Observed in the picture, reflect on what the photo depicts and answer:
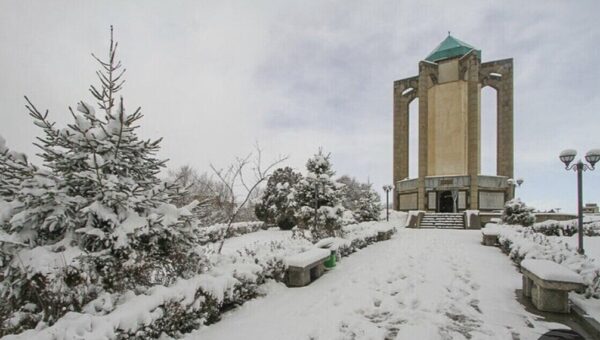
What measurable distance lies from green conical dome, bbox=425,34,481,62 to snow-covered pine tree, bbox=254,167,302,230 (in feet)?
62.0

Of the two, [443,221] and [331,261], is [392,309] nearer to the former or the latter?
[331,261]

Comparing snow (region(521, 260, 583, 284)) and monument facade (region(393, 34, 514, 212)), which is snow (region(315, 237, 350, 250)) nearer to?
snow (region(521, 260, 583, 284))

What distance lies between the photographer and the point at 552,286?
427 centimetres

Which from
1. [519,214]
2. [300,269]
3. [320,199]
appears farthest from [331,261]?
[519,214]

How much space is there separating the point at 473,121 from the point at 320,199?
2049 centimetres

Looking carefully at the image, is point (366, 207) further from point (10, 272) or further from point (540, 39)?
point (10, 272)

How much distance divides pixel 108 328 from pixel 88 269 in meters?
0.92

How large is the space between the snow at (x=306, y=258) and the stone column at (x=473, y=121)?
22807 millimetres

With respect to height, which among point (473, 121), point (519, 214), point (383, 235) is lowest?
point (383, 235)

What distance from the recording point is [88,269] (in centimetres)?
332

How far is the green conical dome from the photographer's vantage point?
28547mm

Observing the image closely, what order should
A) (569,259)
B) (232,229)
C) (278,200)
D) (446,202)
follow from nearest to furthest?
(569,259)
(232,229)
(278,200)
(446,202)

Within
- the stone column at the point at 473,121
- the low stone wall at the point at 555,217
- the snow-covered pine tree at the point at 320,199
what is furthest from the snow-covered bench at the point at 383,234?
the stone column at the point at 473,121

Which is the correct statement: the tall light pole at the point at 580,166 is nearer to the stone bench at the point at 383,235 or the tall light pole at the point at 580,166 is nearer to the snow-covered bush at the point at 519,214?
the stone bench at the point at 383,235
